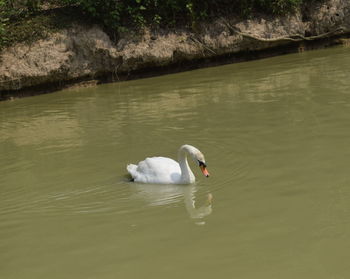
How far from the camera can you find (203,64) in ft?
60.5

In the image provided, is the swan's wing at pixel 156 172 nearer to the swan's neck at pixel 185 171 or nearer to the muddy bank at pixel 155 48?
the swan's neck at pixel 185 171

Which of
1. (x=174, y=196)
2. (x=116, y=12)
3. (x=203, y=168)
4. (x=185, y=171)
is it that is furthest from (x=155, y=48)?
(x=174, y=196)

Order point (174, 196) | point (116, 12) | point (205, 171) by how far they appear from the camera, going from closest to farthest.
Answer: point (174, 196) < point (205, 171) < point (116, 12)

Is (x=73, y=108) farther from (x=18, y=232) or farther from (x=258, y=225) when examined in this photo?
(x=258, y=225)

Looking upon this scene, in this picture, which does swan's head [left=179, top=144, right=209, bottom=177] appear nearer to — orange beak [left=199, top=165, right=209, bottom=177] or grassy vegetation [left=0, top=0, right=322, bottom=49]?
orange beak [left=199, top=165, right=209, bottom=177]

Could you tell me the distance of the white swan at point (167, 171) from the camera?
7789mm

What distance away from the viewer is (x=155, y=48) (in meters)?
17.9

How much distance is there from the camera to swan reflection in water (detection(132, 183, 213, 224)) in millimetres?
6809

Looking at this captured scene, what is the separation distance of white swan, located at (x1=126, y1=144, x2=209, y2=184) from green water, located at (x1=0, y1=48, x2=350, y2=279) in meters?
0.14

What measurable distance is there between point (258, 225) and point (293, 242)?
0.54 m

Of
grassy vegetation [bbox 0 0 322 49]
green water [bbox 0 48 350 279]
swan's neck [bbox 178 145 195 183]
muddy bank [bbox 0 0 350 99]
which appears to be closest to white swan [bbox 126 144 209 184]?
swan's neck [bbox 178 145 195 183]

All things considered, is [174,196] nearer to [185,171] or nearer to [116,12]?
[185,171]

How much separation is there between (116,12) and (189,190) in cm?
1118

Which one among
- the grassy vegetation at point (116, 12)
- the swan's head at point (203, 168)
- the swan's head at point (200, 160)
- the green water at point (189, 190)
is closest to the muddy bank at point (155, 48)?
the grassy vegetation at point (116, 12)
